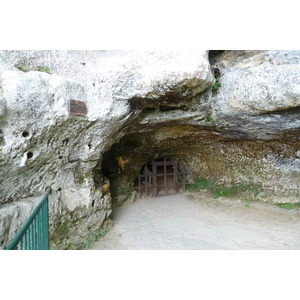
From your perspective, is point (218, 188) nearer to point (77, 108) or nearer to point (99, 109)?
point (99, 109)

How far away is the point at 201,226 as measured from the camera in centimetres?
423

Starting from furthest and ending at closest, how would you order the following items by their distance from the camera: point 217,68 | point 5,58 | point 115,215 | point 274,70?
point 115,215
point 217,68
point 274,70
point 5,58

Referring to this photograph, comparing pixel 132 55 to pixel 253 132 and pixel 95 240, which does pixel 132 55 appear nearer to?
pixel 253 132

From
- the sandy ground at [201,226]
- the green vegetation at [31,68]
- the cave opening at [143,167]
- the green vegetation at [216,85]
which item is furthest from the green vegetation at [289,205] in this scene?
the green vegetation at [31,68]

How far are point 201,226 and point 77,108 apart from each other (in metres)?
3.05

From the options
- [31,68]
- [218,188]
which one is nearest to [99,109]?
[31,68]

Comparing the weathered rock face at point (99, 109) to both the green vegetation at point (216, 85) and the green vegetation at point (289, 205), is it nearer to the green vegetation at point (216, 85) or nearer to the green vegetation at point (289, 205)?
the green vegetation at point (216, 85)

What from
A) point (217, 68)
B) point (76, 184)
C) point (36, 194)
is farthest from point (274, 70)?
point (36, 194)

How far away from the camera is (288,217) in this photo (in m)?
4.35

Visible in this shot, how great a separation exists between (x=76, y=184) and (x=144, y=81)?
1.97 meters

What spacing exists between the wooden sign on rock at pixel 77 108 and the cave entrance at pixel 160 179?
2884mm

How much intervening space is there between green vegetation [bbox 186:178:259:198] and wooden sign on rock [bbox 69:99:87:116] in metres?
3.85

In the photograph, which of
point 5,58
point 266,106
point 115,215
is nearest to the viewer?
point 5,58

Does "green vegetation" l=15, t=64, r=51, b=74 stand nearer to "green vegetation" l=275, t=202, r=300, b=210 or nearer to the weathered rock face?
the weathered rock face
